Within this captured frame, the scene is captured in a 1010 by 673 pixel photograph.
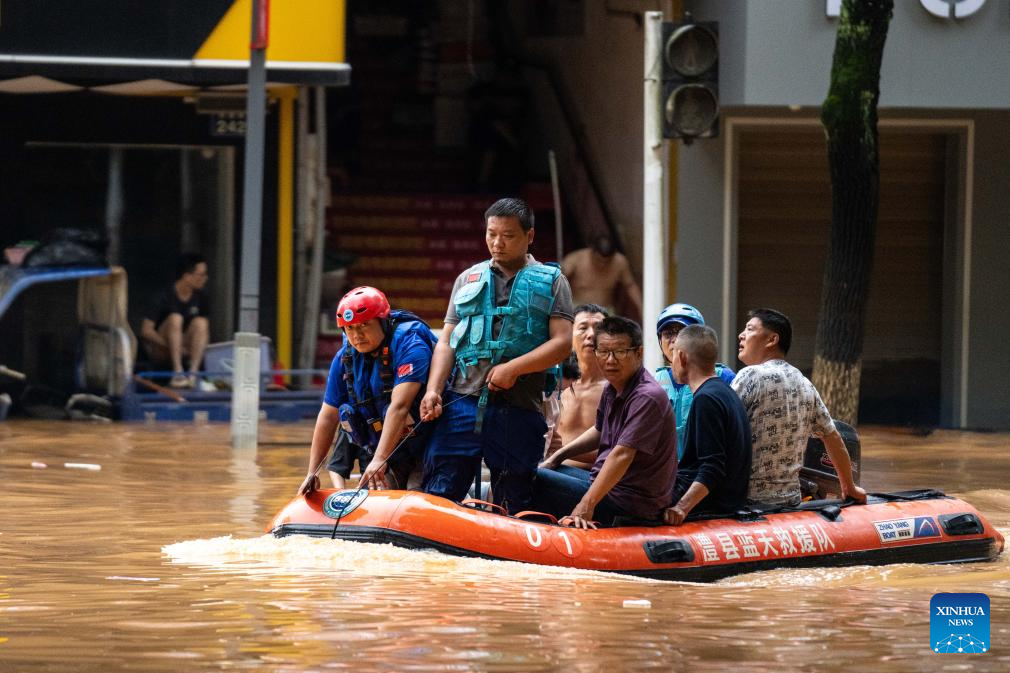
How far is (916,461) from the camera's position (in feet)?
45.6

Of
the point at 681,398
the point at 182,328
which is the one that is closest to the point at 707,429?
the point at 681,398

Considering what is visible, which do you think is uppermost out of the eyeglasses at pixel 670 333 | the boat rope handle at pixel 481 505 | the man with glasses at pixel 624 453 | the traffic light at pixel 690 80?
the traffic light at pixel 690 80

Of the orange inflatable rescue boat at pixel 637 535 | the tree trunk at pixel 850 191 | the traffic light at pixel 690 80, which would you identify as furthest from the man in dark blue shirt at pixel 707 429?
the tree trunk at pixel 850 191

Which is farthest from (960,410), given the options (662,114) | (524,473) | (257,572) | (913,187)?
(257,572)

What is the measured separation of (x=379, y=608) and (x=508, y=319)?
5.78 feet

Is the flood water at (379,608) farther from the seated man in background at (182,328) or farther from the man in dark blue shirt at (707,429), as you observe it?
the seated man in background at (182,328)

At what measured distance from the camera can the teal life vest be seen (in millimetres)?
8172

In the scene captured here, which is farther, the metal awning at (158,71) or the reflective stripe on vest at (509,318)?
the metal awning at (158,71)

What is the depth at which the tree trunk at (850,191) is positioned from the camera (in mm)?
13406

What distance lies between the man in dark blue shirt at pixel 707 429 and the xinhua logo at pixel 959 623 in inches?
49.0

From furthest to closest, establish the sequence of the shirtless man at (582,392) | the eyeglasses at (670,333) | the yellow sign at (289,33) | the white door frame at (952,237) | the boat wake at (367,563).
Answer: the white door frame at (952,237) → the yellow sign at (289,33) → the shirtless man at (582,392) → the eyeglasses at (670,333) → the boat wake at (367,563)

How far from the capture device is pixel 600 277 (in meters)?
17.4

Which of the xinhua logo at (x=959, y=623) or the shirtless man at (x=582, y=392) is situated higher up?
the shirtless man at (x=582, y=392)

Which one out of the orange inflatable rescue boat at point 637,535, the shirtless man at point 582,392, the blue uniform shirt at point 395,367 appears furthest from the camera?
the shirtless man at point 582,392
